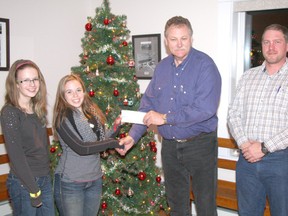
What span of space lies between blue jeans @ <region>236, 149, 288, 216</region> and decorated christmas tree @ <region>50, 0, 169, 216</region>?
1.20 meters

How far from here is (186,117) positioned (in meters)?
2.46

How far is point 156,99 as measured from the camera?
2764 millimetres

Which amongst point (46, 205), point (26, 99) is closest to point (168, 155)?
point (46, 205)

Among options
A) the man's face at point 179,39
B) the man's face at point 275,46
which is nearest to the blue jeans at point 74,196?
the man's face at point 179,39

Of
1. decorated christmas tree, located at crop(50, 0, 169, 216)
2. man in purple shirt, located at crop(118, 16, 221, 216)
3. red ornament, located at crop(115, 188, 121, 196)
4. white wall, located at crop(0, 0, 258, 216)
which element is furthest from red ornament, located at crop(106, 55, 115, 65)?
red ornament, located at crop(115, 188, 121, 196)

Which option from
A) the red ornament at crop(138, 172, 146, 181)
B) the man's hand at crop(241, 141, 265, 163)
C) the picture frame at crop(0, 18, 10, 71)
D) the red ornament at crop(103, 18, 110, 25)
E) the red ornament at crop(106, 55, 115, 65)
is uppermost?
the red ornament at crop(103, 18, 110, 25)

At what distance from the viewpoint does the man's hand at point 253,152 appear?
8.26 feet

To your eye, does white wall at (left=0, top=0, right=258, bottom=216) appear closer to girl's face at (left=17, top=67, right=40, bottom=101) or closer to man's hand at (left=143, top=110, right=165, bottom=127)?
man's hand at (left=143, top=110, right=165, bottom=127)

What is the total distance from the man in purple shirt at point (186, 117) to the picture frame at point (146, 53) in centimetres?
184

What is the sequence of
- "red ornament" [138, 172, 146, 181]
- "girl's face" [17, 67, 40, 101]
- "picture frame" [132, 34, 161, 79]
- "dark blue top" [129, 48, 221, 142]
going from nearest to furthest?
"girl's face" [17, 67, 40, 101] < "dark blue top" [129, 48, 221, 142] < "red ornament" [138, 172, 146, 181] < "picture frame" [132, 34, 161, 79]

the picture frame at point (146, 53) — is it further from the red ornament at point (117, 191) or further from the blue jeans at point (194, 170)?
the blue jeans at point (194, 170)

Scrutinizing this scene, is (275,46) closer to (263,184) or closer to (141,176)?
(263,184)

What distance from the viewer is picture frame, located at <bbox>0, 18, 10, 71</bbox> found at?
411cm

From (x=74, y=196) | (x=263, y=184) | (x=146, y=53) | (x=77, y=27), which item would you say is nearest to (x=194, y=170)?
(x=263, y=184)
